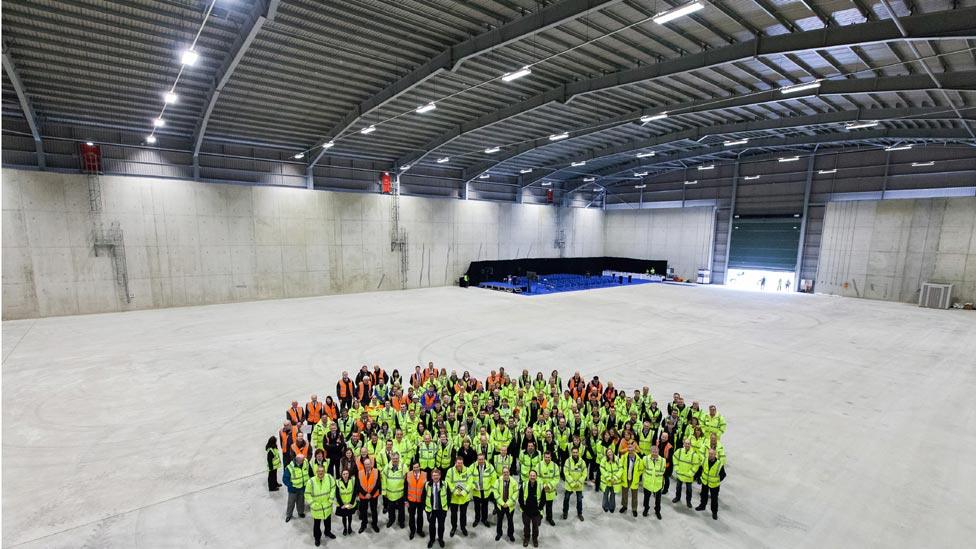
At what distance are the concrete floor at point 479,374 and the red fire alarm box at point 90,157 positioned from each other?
6970mm

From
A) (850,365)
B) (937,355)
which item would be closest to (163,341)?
(850,365)

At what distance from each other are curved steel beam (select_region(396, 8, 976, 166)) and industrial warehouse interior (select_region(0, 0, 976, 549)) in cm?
10

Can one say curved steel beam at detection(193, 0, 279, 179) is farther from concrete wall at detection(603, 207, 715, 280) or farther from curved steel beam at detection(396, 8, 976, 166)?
concrete wall at detection(603, 207, 715, 280)

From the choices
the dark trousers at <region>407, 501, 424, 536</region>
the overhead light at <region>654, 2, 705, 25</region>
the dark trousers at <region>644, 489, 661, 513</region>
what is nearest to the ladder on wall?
the dark trousers at <region>407, 501, 424, 536</region>

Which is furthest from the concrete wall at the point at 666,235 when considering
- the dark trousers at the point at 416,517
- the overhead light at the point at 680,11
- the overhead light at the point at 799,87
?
the dark trousers at the point at 416,517

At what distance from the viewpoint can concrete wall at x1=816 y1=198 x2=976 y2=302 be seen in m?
26.5

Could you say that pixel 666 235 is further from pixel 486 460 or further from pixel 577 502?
pixel 486 460

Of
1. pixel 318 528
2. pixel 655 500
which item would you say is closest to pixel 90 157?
pixel 318 528

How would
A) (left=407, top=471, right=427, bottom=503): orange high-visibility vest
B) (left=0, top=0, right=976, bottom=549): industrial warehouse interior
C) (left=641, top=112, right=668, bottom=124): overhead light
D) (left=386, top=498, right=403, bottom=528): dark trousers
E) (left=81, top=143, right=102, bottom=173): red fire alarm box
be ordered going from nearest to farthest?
(left=407, top=471, right=427, bottom=503): orange high-visibility vest → (left=386, top=498, right=403, bottom=528): dark trousers → (left=0, top=0, right=976, bottom=549): industrial warehouse interior → (left=641, top=112, right=668, bottom=124): overhead light → (left=81, top=143, right=102, bottom=173): red fire alarm box

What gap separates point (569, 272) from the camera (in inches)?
1681

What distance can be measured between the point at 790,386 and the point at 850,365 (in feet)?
13.1

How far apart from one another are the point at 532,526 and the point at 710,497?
3361mm

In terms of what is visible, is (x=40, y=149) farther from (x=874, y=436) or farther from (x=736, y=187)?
(x=736, y=187)

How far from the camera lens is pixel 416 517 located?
23.4 feet
